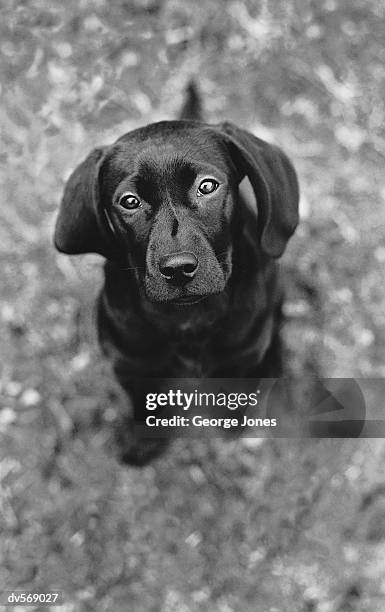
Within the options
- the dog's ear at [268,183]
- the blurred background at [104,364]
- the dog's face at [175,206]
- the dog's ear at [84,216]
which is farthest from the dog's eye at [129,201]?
the blurred background at [104,364]

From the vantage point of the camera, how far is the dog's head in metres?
2.13

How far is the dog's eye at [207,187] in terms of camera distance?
2.15 meters

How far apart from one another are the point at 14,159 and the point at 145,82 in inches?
25.7

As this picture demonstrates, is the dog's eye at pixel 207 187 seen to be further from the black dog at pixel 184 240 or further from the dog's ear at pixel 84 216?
the dog's ear at pixel 84 216

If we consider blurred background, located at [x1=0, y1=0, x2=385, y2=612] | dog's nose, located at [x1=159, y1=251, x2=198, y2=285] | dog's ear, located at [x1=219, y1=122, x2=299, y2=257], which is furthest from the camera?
blurred background, located at [x1=0, y1=0, x2=385, y2=612]

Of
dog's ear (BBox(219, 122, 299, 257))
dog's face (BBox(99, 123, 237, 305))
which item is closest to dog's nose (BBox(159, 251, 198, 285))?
dog's face (BBox(99, 123, 237, 305))

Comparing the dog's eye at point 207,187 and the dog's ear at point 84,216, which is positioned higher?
the dog's eye at point 207,187

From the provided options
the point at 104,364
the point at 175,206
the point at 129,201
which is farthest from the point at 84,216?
the point at 104,364

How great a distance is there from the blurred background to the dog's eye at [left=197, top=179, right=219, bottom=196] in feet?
3.09

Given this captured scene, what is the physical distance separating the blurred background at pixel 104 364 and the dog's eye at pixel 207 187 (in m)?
0.94

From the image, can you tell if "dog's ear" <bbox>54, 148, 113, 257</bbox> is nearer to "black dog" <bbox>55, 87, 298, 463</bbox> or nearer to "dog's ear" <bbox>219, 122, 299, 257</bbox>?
"black dog" <bbox>55, 87, 298, 463</bbox>

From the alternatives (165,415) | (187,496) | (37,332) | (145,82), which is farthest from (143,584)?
(145,82)

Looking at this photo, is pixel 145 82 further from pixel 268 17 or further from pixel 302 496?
pixel 302 496

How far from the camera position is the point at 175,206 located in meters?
2.13
